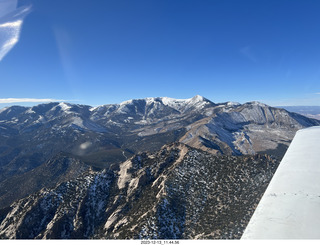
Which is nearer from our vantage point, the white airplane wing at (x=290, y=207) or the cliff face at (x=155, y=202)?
the white airplane wing at (x=290, y=207)

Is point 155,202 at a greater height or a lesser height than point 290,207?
lesser

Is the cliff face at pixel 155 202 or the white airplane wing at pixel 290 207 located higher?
the white airplane wing at pixel 290 207

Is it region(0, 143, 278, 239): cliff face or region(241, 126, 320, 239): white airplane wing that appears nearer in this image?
region(241, 126, 320, 239): white airplane wing

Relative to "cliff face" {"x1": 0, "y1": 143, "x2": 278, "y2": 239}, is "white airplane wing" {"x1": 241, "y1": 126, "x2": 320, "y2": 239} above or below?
above
